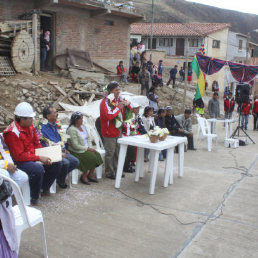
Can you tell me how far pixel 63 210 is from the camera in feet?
15.8

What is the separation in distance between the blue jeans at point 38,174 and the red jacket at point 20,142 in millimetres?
91

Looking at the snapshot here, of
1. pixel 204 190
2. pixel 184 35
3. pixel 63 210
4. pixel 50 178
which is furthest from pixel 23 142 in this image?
pixel 184 35

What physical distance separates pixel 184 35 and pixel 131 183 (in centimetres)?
3470

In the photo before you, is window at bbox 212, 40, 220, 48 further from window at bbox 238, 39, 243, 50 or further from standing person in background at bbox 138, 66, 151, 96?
standing person in background at bbox 138, 66, 151, 96

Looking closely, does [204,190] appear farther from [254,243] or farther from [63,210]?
[63,210]

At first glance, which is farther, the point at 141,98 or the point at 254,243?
the point at 141,98

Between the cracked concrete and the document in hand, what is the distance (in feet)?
2.20

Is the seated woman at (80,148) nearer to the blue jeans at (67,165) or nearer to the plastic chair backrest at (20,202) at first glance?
the blue jeans at (67,165)

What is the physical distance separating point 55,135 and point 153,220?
2.07 metres

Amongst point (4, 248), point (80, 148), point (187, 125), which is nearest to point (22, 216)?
point (4, 248)

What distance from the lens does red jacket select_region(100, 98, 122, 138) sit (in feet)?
19.9

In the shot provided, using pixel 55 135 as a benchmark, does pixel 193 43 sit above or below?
above

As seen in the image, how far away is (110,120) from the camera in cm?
621

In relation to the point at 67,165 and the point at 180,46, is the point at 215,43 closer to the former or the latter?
the point at 180,46
